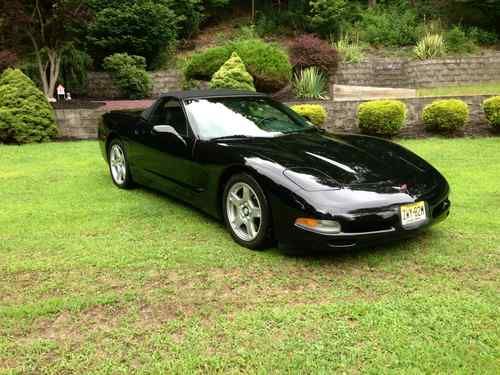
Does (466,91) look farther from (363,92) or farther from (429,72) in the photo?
(429,72)

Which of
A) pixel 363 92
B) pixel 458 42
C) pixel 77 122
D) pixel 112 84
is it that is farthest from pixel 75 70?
pixel 458 42

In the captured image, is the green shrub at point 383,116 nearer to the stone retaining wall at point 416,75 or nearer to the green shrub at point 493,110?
the green shrub at point 493,110

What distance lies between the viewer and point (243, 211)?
4129 millimetres

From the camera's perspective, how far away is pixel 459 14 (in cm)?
1883

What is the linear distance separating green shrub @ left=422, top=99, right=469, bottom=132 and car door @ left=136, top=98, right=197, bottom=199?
5764 millimetres

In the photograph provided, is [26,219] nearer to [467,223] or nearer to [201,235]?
[201,235]

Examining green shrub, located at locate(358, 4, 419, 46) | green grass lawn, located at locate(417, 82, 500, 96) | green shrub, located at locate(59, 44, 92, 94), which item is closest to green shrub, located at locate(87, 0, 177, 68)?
green shrub, located at locate(59, 44, 92, 94)

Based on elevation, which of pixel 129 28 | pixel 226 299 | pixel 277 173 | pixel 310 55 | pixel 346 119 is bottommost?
pixel 226 299

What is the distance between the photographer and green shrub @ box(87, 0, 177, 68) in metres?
15.0

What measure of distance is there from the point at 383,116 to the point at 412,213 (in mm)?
5775

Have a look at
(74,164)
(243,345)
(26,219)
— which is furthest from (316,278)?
(74,164)

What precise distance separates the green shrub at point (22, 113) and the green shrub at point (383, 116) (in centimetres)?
611

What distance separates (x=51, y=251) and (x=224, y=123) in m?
1.90

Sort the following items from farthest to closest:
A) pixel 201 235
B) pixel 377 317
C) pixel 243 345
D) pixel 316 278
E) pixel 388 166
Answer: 1. pixel 201 235
2. pixel 388 166
3. pixel 316 278
4. pixel 377 317
5. pixel 243 345
